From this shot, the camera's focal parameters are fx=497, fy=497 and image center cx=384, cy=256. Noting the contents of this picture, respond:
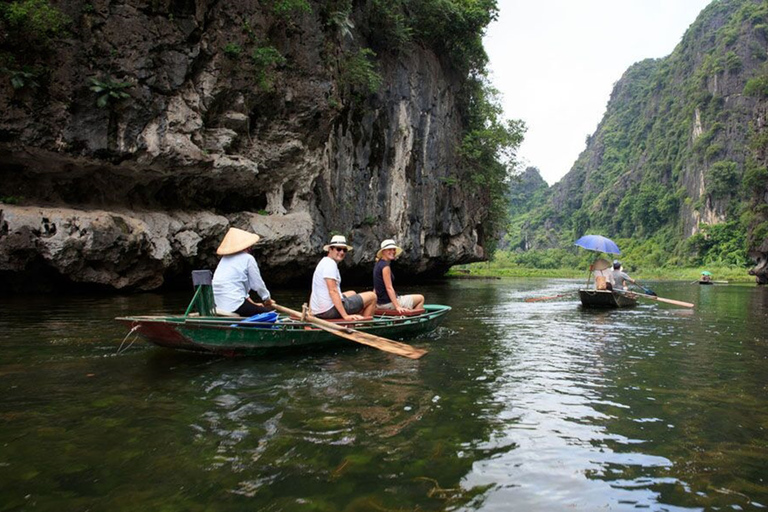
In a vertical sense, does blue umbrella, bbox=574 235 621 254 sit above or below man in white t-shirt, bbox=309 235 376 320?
above

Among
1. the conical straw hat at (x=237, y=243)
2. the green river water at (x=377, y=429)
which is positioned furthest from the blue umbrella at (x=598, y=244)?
the conical straw hat at (x=237, y=243)

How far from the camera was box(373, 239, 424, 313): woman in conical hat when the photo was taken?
7801mm

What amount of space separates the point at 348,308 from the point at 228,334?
207 centimetres

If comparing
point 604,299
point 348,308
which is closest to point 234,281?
point 348,308

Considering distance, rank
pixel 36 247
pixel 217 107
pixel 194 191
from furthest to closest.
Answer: pixel 194 191
pixel 217 107
pixel 36 247

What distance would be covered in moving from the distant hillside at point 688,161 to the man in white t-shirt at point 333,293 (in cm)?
3302

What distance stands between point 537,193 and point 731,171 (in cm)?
6848

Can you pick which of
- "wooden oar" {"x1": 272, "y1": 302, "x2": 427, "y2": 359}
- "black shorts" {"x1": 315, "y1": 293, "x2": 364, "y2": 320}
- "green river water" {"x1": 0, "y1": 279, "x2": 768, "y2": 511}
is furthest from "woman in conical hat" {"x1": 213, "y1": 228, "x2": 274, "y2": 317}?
"black shorts" {"x1": 315, "y1": 293, "x2": 364, "y2": 320}

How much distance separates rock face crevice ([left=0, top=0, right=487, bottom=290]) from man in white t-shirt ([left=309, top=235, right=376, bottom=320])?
26.3 feet

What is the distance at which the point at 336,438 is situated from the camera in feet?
11.8

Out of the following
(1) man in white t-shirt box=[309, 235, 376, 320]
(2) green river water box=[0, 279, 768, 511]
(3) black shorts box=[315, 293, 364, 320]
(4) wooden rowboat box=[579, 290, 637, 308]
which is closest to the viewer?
(2) green river water box=[0, 279, 768, 511]

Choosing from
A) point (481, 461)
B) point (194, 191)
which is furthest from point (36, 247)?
point (481, 461)

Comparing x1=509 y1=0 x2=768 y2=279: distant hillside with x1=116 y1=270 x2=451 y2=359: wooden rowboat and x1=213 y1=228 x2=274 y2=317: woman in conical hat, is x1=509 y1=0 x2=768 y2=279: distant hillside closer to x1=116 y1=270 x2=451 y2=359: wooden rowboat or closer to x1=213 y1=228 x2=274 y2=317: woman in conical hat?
x1=116 y1=270 x2=451 y2=359: wooden rowboat

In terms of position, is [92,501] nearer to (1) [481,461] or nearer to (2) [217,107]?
(1) [481,461]
